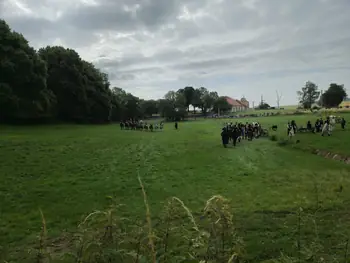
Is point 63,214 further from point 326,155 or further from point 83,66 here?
point 83,66

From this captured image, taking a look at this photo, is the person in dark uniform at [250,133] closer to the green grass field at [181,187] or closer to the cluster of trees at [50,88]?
the green grass field at [181,187]

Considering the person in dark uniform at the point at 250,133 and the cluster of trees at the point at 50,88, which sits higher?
the cluster of trees at the point at 50,88

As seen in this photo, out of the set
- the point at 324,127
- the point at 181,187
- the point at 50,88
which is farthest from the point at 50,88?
the point at 181,187

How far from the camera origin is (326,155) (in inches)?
1144

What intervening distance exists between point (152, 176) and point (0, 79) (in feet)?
137

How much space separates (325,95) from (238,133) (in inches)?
4301

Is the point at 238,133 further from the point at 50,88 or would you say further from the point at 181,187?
the point at 50,88

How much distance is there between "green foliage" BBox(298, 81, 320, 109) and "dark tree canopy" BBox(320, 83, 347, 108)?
33.6 feet

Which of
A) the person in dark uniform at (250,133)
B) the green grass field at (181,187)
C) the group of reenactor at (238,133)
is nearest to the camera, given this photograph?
the green grass field at (181,187)

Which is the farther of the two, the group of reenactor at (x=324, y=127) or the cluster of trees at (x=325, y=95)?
the cluster of trees at (x=325, y=95)

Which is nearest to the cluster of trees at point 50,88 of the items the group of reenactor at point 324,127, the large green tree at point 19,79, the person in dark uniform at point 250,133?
the large green tree at point 19,79

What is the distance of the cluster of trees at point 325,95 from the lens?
13175 cm

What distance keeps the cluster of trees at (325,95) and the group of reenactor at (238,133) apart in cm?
9701

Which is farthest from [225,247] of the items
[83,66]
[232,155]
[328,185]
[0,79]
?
[83,66]
